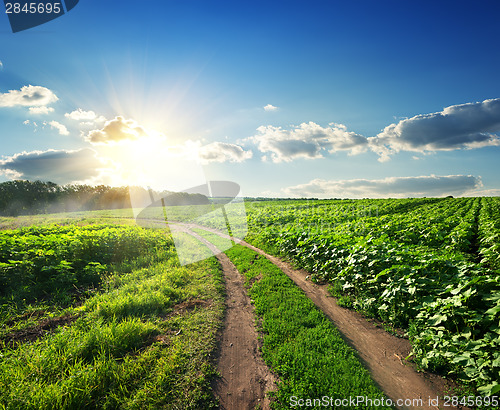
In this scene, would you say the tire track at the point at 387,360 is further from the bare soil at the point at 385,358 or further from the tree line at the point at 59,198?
the tree line at the point at 59,198

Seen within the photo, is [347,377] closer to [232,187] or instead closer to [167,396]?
[167,396]

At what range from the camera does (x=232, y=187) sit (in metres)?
22.7

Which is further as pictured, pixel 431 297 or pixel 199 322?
pixel 199 322

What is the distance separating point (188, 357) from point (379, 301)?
534 cm

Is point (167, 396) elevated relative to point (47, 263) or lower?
lower

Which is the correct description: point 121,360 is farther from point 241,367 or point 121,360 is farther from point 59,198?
point 59,198

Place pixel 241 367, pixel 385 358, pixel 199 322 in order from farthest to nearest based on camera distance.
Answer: pixel 199 322 < pixel 385 358 < pixel 241 367

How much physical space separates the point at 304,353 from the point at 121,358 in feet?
12.5

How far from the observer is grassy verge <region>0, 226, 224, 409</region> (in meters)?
3.64

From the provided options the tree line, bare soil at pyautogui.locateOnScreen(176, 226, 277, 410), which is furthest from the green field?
the tree line

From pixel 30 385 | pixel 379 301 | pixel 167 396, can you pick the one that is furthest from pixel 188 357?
pixel 379 301

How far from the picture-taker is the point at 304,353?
4691 mm

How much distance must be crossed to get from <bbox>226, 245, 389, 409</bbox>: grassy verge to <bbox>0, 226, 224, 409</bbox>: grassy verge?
51.9 inches

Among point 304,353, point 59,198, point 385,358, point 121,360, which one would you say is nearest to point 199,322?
point 121,360
